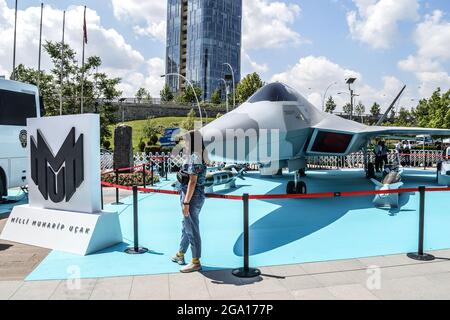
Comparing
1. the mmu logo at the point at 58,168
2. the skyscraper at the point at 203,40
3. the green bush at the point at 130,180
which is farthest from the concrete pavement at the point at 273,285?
the skyscraper at the point at 203,40

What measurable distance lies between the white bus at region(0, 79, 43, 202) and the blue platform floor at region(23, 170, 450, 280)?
3.38 m

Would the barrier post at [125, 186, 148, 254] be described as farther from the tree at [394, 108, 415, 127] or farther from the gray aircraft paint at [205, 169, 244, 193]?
the tree at [394, 108, 415, 127]

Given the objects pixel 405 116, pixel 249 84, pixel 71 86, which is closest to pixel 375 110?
pixel 405 116

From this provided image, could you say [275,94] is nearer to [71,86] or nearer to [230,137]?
[230,137]

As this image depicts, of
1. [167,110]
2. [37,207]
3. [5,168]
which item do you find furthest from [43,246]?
[167,110]

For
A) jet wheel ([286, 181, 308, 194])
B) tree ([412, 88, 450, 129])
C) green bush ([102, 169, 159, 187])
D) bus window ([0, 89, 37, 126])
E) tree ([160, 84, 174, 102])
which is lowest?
green bush ([102, 169, 159, 187])

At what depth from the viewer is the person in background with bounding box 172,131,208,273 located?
455 centimetres

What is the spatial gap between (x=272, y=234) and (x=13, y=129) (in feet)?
26.4

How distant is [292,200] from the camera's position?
10422 mm

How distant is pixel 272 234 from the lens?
6.60 metres

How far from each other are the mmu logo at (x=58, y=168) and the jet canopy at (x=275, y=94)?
4905mm

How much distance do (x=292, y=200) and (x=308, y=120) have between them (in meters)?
2.42

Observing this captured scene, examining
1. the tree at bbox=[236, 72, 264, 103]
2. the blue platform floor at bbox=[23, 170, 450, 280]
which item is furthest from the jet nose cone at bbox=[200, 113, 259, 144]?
the tree at bbox=[236, 72, 264, 103]
